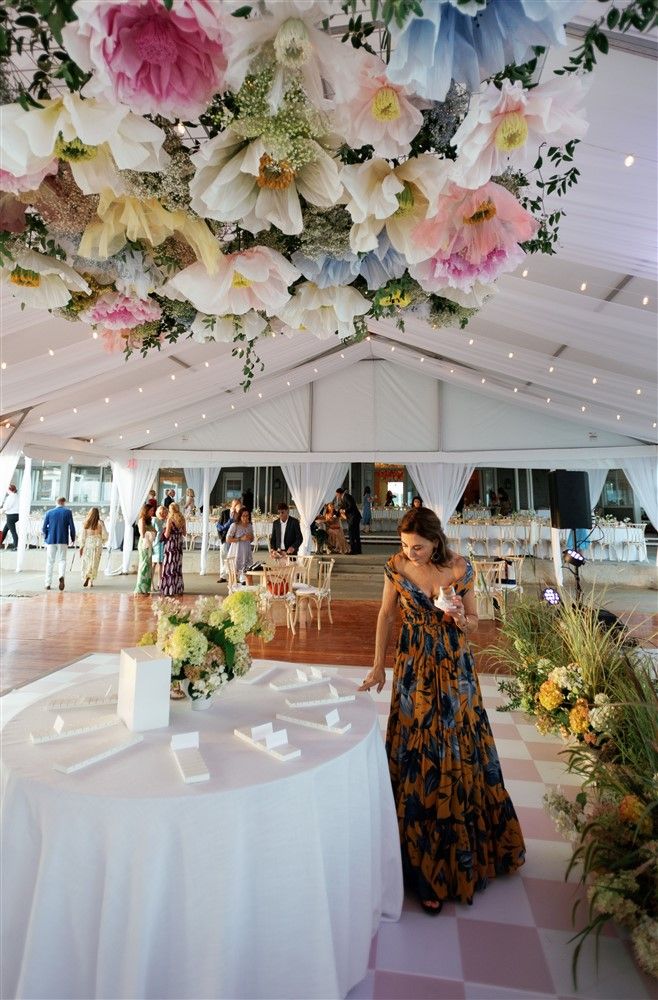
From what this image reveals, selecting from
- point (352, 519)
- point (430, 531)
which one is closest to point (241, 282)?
point (430, 531)

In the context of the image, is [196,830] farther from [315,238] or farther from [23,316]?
[23,316]

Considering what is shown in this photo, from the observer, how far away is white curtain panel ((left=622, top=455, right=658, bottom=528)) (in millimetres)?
10164

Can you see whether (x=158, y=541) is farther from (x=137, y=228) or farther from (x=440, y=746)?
(x=137, y=228)

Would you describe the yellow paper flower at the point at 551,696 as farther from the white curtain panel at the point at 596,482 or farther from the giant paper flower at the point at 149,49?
the white curtain panel at the point at 596,482

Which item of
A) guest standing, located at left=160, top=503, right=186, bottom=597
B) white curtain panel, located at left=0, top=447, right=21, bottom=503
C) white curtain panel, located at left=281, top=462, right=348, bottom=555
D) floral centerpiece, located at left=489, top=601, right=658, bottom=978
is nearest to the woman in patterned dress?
floral centerpiece, located at left=489, top=601, right=658, bottom=978

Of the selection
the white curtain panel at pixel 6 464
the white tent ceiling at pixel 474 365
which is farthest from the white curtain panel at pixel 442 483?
the white curtain panel at pixel 6 464

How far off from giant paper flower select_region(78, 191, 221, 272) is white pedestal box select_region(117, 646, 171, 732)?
3.94 ft

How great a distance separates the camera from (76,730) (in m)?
1.58

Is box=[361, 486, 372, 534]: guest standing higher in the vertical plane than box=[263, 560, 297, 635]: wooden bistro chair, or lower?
higher

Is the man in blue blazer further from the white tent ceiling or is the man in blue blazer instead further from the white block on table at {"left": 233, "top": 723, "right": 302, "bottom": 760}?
the white block on table at {"left": 233, "top": 723, "right": 302, "bottom": 760}

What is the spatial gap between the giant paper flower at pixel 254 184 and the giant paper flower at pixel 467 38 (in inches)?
8.4

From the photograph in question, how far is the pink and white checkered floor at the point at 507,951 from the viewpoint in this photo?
1700 mm

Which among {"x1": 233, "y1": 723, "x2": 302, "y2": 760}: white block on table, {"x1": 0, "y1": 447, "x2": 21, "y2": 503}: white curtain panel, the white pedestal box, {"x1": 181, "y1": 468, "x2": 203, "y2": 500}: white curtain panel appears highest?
{"x1": 181, "y1": 468, "x2": 203, "y2": 500}: white curtain panel

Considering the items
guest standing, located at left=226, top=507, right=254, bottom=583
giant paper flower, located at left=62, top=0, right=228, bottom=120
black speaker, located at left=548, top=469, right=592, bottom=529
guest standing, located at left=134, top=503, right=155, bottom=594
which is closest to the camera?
giant paper flower, located at left=62, top=0, right=228, bottom=120
